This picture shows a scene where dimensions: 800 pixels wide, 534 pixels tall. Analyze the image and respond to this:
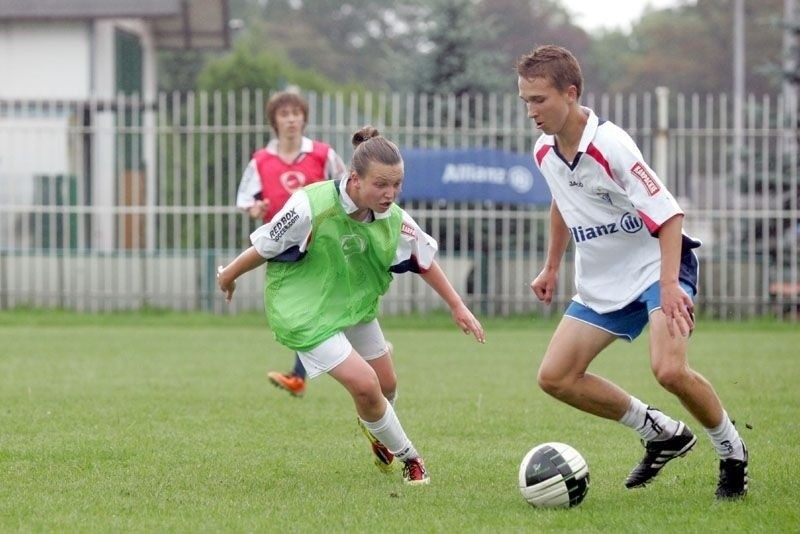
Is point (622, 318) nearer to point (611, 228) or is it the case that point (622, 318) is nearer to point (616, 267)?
point (616, 267)

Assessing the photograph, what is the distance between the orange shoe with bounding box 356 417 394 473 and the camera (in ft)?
21.7

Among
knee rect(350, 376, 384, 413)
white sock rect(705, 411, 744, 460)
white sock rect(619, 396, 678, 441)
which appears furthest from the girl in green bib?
white sock rect(705, 411, 744, 460)

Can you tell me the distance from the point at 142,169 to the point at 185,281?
2.43 m

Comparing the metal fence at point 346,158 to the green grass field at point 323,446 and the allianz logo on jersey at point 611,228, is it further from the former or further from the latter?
the allianz logo on jersey at point 611,228

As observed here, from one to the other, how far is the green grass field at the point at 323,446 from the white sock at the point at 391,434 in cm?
15

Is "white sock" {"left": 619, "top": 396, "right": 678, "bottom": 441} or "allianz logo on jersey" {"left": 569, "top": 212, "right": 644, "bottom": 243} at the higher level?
"allianz logo on jersey" {"left": 569, "top": 212, "right": 644, "bottom": 243}

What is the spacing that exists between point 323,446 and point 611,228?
2342mm

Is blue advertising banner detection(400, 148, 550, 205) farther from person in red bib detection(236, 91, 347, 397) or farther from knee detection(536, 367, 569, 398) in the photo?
knee detection(536, 367, 569, 398)

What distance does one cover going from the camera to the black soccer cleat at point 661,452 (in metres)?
6.16

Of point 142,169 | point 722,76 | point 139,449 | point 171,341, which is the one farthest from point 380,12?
point 139,449

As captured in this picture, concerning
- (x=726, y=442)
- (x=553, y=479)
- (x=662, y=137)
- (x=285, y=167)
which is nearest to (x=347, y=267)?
(x=553, y=479)

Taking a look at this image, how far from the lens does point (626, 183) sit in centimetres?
574

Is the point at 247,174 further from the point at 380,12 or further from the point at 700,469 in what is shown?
the point at 380,12

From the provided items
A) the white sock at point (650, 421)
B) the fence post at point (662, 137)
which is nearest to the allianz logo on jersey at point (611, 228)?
the white sock at point (650, 421)
